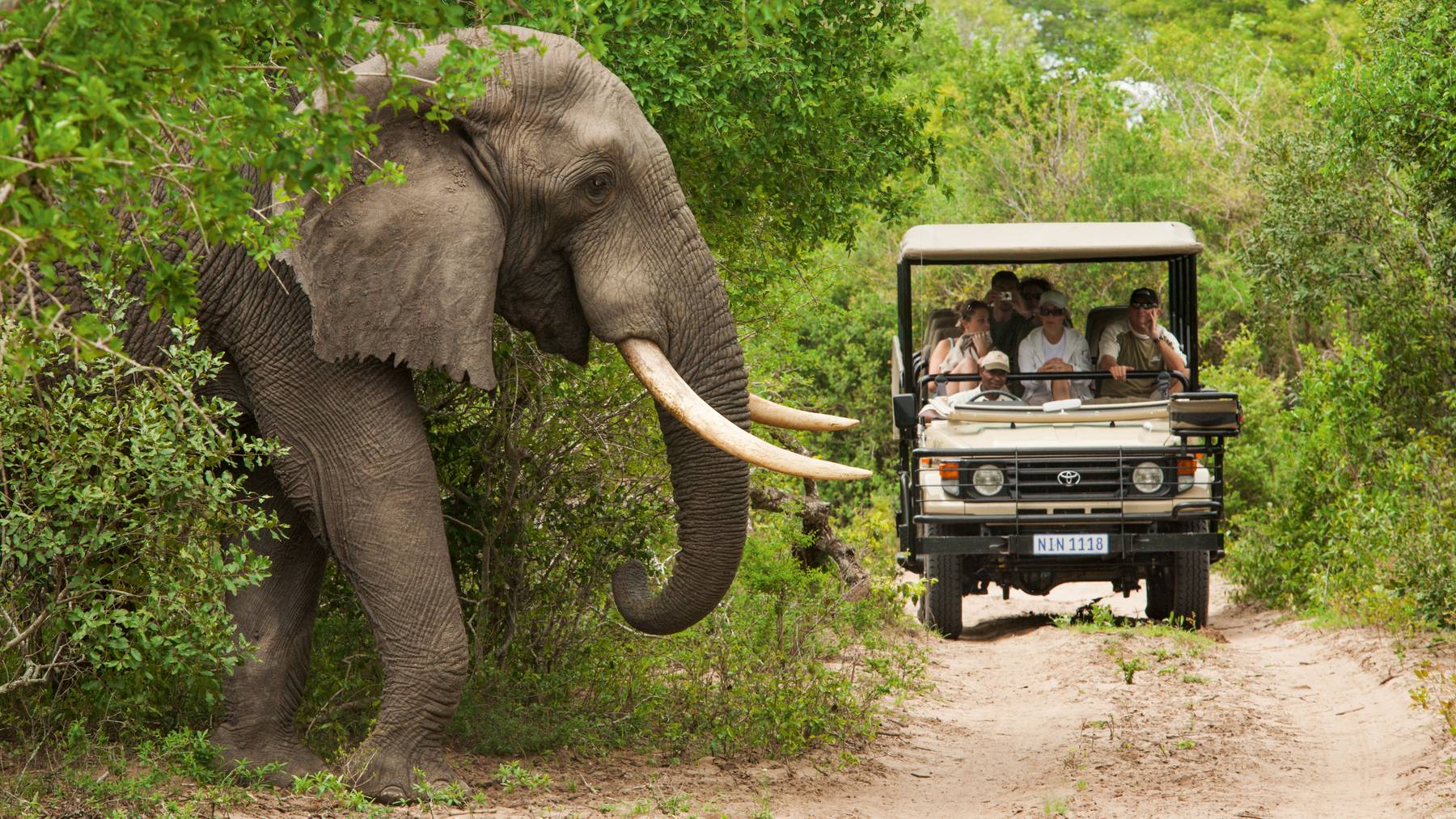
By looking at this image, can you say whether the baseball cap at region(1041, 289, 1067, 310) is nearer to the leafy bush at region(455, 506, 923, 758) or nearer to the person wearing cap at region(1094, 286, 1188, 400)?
the person wearing cap at region(1094, 286, 1188, 400)

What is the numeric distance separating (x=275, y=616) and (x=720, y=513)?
1.84m

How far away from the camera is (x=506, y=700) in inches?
303

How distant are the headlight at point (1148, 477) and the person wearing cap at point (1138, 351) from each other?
616 mm

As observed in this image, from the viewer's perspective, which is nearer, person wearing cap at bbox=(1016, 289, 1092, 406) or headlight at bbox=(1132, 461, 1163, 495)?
headlight at bbox=(1132, 461, 1163, 495)

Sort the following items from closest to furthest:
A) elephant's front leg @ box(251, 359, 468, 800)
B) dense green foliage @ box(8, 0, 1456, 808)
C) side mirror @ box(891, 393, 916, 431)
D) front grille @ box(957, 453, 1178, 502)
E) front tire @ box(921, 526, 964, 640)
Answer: dense green foliage @ box(8, 0, 1456, 808)
elephant's front leg @ box(251, 359, 468, 800)
front grille @ box(957, 453, 1178, 502)
side mirror @ box(891, 393, 916, 431)
front tire @ box(921, 526, 964, 640)

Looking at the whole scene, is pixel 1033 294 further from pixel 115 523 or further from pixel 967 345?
pixel 115 523

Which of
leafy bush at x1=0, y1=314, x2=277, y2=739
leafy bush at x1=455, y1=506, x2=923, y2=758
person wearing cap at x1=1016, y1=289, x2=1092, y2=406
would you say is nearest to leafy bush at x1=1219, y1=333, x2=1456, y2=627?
person wearing cap at x1=1016, y1=289, x2=1092, y2=406

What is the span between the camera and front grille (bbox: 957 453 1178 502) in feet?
37.4

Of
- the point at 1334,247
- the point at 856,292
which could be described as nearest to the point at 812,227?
the point at 1334,247

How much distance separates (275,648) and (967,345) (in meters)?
6.40

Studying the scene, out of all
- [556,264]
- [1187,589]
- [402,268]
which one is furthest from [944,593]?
[402,268]

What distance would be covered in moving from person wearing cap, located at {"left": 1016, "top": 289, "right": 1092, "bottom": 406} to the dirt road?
1.68 meters

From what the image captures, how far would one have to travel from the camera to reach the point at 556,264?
6.79 meters

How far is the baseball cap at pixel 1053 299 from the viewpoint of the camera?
11.9 meters
